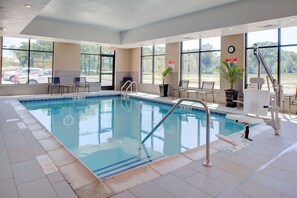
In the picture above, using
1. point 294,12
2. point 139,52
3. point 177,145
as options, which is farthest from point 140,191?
point 139,52

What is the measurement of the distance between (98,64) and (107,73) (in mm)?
827

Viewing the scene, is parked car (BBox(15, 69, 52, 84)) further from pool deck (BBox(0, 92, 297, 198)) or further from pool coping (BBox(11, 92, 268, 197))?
pool coping (BBox(11, 92, 268, 197))

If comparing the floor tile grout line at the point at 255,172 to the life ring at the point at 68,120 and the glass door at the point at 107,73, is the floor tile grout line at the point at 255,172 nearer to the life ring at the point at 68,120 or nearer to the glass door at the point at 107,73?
the life ring at the point at 68,120

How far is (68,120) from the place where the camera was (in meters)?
A: 6.34

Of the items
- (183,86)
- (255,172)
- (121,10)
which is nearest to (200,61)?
(183,86)

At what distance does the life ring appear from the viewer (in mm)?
5933

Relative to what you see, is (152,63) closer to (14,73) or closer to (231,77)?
(231,77)

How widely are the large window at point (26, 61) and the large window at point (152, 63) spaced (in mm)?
5098

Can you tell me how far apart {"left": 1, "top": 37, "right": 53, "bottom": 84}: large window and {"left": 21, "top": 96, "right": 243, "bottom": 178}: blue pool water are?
2.18 m

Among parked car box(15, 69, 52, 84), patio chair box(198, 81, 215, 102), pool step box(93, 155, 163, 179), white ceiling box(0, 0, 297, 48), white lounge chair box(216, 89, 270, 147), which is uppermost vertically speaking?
white ceiling box(0, 0, 297, 48)

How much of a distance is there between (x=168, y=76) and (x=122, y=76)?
12.1ft

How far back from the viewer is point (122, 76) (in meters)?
13.5

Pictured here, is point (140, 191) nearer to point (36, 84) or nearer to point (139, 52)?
point (36, 84)

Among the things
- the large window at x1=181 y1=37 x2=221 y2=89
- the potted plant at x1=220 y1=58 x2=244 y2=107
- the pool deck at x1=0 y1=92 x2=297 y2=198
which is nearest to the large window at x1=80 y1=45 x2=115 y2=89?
the large window at x1=181 y1=37 x2=221 y2=89
